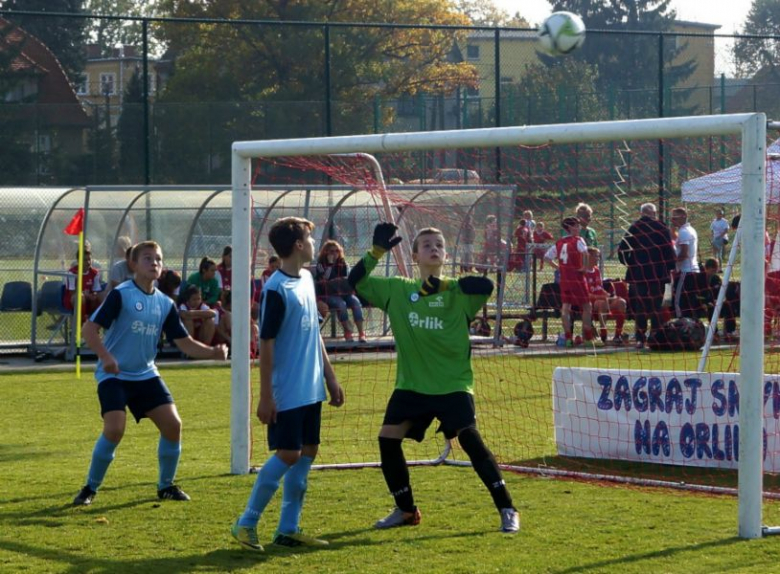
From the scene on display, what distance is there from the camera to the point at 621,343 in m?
15.8

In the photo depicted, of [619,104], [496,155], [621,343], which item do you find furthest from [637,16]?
[621,343]

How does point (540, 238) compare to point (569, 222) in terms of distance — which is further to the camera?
point (540, 238)

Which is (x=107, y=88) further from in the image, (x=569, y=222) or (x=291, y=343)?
(x=291, y=343)

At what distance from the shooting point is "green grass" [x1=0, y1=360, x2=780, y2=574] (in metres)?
6.07

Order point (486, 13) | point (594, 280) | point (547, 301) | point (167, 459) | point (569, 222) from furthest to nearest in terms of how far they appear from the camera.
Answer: point (486, 13) → point (547, 301) → point (594, 280) → point (569, 222) → point (167, 459)

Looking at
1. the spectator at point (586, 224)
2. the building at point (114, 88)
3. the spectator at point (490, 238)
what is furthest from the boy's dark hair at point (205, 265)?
the building at point (114, 88)

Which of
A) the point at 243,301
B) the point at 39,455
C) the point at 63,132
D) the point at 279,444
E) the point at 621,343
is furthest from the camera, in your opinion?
the point at 63,132

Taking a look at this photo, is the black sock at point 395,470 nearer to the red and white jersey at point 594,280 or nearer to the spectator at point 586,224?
the spectator at point 586,224

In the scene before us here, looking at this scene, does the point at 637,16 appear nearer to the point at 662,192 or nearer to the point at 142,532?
the point at 662,192

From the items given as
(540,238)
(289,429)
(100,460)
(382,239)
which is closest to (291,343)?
(289,429)

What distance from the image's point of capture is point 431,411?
679 centimetres

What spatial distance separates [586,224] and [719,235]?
10.0ft

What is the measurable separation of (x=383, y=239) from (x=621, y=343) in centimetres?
938

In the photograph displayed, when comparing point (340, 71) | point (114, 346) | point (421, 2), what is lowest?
point (114, 346)
